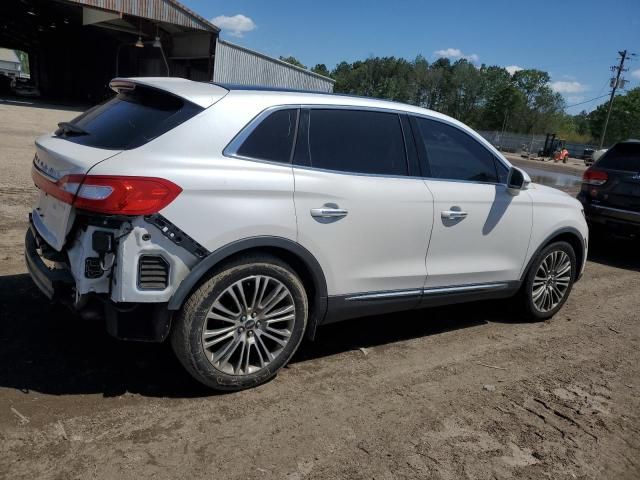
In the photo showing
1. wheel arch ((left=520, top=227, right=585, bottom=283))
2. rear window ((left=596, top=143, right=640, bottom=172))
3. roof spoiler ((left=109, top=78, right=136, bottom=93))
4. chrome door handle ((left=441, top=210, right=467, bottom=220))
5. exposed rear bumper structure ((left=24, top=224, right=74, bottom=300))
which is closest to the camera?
exposed rear bumper structure ((left=24, top=224, right=74, bottom=300))

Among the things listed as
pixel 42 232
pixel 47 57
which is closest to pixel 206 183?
pixel 42 232

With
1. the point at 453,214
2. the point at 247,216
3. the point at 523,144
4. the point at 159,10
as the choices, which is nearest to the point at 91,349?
the point at 247,216

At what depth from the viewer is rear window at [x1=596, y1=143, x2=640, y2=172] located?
25.8 feet

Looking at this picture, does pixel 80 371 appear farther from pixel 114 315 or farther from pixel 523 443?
pixel 523 443

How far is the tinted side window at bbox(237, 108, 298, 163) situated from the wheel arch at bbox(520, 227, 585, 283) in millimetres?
2629

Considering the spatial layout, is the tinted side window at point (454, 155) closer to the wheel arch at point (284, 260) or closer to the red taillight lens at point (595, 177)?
the wheel arch at point (284, 260)

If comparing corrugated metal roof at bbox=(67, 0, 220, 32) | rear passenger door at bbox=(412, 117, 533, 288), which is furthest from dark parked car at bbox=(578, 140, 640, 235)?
corrugated metal roof at bbox=(67, 0, 220, 32)

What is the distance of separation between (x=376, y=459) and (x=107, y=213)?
6.23ft

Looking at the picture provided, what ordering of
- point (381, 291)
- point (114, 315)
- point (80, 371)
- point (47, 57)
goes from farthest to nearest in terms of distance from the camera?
point (47, 57)
point (381, 291)
point (80, 371)
point (114, 315)

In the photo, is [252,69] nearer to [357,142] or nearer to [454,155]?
[454,155]

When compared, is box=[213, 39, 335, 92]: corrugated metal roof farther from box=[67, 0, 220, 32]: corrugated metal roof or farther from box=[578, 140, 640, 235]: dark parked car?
box=[578, 140, 640, 235]: dark parked car

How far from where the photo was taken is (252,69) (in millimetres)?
27938

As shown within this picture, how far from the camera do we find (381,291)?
151 inches

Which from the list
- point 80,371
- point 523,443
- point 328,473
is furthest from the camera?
point 80,371
